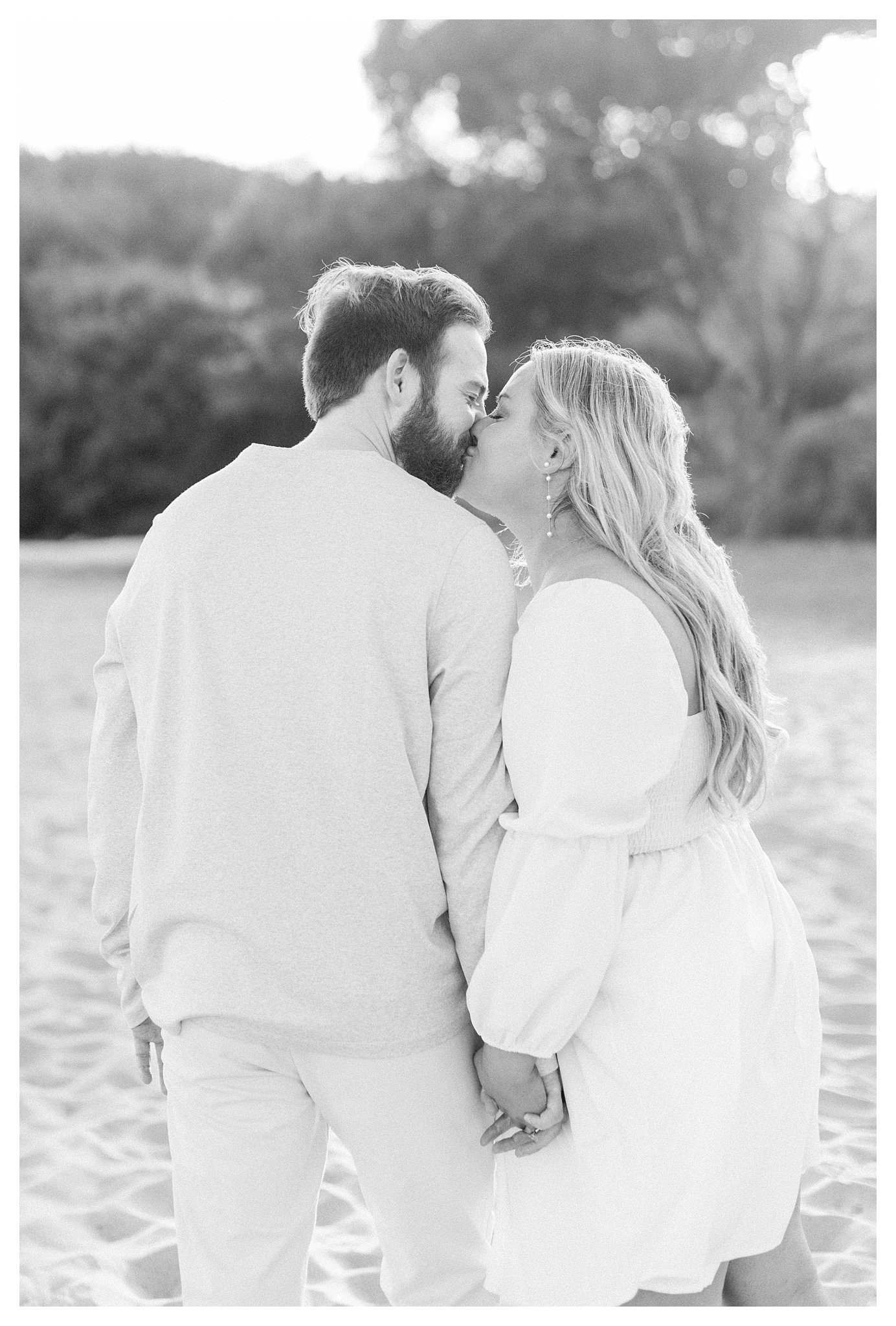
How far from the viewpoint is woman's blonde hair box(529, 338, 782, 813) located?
1.83m

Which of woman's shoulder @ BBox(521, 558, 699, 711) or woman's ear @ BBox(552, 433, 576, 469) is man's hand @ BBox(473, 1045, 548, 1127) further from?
woman's ear @ BBox(552, 433, 576, 469)

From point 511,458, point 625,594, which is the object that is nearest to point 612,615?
point 625,594

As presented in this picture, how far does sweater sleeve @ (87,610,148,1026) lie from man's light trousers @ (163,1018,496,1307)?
26 centimetres

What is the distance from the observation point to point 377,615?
1.69 m

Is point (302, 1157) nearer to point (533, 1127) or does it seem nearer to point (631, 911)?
point (533, 1127)

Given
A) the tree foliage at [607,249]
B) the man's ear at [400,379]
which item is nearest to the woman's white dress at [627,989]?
the man's ear at [400,379]

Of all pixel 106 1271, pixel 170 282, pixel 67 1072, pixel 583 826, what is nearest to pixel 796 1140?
pixel 583 826

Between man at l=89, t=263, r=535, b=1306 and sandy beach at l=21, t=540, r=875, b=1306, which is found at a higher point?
man at l=89, t=263, r=535, b=1306

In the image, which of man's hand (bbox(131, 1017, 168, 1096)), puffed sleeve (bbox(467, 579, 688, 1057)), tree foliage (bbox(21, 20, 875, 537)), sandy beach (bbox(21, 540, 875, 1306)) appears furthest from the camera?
tree foliage (bbox(21, 20, 875, 537))

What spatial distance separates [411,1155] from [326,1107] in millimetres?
138

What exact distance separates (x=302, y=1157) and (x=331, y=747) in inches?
25.4

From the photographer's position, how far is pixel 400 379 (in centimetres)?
190

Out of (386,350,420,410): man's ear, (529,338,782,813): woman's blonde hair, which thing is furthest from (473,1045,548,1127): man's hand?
(386,350,420,410): man's ear
